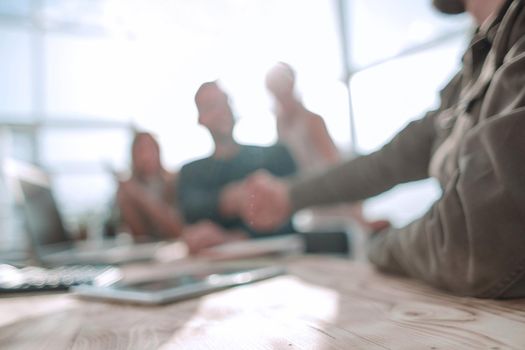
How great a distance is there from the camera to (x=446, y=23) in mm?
2211

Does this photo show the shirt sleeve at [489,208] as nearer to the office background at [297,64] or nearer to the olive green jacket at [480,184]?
the olive green jacket at [480,184]

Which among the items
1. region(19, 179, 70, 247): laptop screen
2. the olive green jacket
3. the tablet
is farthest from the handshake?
region(19, 179, 70, 247): laptop screen

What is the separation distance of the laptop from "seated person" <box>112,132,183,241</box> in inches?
17.6

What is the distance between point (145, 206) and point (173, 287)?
1.25m

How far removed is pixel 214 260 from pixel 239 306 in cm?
52

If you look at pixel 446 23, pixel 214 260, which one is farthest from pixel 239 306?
pixel 446 23

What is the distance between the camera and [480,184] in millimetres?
348

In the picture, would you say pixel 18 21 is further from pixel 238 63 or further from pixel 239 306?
pixel 239 306

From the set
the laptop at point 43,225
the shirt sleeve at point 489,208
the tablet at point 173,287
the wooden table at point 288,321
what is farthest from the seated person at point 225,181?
the shirt sleeve at point 489,208

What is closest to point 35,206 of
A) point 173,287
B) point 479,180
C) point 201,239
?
point 201,239

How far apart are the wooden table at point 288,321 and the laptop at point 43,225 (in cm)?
46

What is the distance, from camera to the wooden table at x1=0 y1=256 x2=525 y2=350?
0.92ft

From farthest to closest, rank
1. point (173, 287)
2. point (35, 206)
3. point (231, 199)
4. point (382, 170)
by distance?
1. point (231, 199)
2. point (35, 206)
3. point (382, 170)
4. point (173, 287)

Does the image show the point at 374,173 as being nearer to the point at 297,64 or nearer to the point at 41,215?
the point at 297,64
